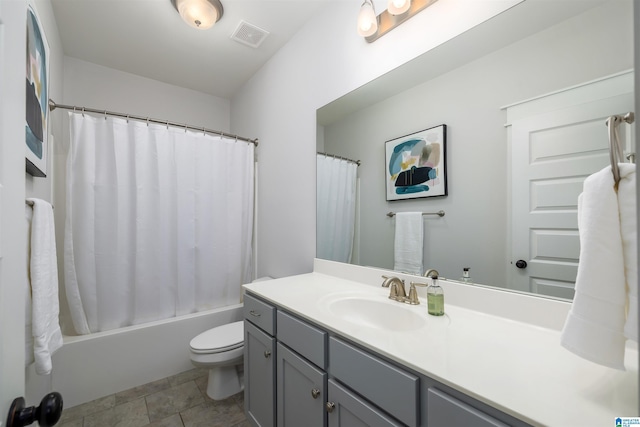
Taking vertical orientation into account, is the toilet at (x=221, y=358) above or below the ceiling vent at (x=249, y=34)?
below

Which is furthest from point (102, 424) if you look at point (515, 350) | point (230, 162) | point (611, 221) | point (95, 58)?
point (95, 58)

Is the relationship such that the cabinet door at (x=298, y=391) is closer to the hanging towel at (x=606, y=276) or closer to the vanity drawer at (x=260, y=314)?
the vanity drawer at (x=260, y=314)

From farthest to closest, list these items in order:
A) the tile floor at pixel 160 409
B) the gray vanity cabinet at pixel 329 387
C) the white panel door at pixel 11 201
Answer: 1. the tile floor at pixel 160 409
2. the gray vanity cabinet at pixel 329 387
3. the white panel door at pixel 11 201

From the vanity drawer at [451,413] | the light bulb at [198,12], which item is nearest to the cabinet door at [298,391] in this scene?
the vanity drawer at [451,413]

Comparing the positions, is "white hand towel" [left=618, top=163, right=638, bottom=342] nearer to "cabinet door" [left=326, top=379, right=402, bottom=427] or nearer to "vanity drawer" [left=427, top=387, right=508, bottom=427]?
"vanity drawer" [left=427, top=387, right=508, bottom=427]

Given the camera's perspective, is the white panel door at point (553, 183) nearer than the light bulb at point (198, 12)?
Yes

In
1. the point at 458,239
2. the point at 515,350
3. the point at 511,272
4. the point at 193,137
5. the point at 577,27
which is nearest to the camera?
the point at 515,350

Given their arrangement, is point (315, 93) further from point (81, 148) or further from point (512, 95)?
point (81, 148)

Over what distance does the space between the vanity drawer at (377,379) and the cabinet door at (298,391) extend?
11 cm

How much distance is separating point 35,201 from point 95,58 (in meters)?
2.10

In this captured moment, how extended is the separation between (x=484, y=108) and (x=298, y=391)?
141 cm

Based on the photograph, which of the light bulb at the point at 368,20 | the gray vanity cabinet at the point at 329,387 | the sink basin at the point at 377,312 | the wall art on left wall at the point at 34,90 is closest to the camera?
the gray vanity cabinet at the point at 329,387

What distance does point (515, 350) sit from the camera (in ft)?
2.44

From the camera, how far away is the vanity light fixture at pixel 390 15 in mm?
1244
